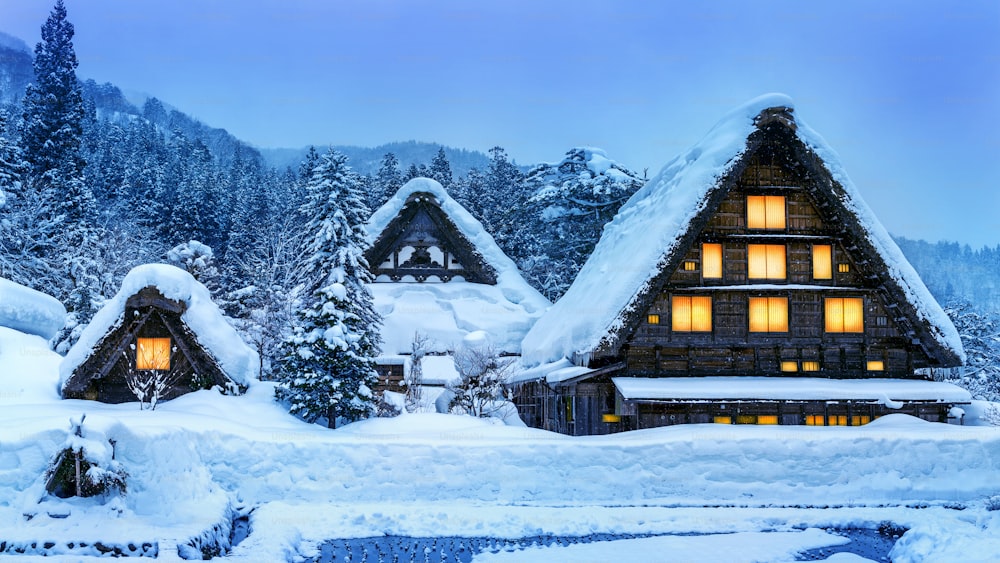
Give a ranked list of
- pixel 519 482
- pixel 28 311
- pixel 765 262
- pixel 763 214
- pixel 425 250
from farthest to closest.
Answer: pixel 425 250 < pixel 28 311 < pixel 763 214 < pixel 765 262 < pixel 519 482

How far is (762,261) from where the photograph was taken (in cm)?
2091

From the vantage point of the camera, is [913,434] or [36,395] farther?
[36,395]

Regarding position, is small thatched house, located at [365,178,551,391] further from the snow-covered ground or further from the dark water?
the dark water

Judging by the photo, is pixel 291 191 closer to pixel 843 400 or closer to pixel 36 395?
pixel 36 395

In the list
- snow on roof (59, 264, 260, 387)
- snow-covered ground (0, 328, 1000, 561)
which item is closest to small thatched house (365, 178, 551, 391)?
snow on roof (59, 264, 260, 387)

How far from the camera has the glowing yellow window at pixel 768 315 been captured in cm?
2070

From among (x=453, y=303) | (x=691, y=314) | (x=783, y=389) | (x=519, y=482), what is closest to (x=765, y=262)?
(x=691, y=314)

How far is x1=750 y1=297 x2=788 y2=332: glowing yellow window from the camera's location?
20703mm

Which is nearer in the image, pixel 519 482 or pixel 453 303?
pixel 519 482

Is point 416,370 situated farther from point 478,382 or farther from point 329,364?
point 329,364

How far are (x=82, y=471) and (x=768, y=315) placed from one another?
16529 mm

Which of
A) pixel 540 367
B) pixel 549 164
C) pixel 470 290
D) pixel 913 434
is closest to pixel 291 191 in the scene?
pixel 549 164

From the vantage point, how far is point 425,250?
35.3 metres

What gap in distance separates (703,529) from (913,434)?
255 inches
